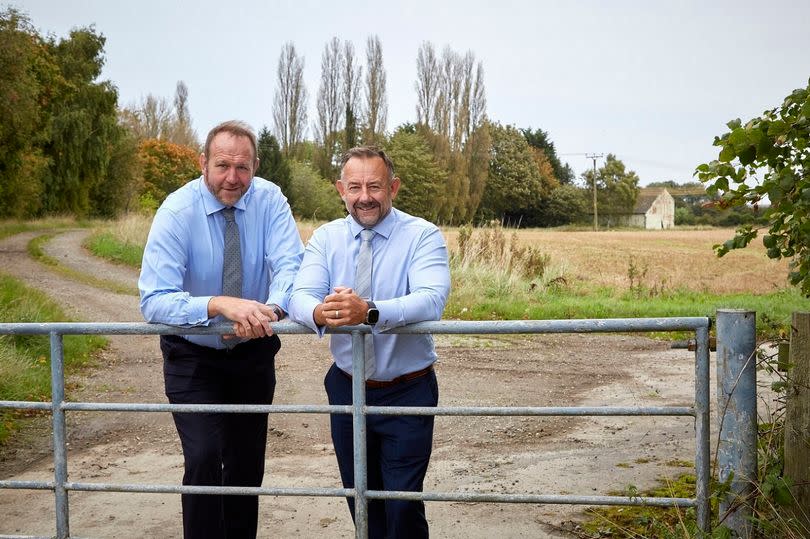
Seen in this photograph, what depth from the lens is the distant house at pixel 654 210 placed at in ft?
310

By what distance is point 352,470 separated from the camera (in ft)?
13.2

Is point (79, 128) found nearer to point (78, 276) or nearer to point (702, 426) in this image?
point (78, 276)

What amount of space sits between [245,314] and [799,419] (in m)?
2.18

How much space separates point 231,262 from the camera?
14.0 feet

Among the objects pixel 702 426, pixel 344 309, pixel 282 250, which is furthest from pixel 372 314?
pixel 702 426

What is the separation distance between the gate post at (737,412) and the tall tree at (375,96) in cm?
5408

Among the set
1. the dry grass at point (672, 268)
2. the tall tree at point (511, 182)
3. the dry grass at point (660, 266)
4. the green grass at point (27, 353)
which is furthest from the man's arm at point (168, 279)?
the tall tree at point (511, 182)

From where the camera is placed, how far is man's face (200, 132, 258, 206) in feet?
13.5

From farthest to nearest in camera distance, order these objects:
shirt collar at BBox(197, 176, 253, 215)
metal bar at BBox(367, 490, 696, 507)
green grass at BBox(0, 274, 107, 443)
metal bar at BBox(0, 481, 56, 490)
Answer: green grass at BBox(0, 274, 107, 443) → shirt collar at BBox(197, 176, 253, 215) → metal bar at BBox(0, 481, 56, 490) → metal bar at BBox(367, 490, 696, 507)

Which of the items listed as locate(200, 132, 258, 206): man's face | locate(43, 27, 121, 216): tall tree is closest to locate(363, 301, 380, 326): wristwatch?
locate(200, 132, 258, 206): man's face

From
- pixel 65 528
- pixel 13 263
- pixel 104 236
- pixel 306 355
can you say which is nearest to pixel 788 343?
pixel 65 528

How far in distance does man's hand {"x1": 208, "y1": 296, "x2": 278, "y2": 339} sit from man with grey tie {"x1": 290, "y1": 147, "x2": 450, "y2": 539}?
119mm

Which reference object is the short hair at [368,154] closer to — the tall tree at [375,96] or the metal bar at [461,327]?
the metal bar at [461,327]

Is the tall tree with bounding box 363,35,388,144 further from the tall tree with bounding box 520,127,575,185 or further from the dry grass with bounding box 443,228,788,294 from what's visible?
the tall tree with bounding box 520,127,575,185
